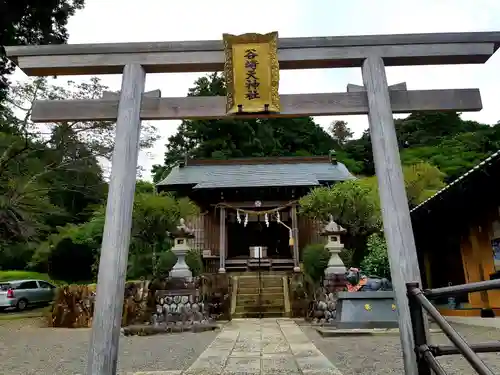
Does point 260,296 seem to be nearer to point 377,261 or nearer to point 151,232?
point 377,261

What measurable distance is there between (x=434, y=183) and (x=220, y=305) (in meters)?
10.7

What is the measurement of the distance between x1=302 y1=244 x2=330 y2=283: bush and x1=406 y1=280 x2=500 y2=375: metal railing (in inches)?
406

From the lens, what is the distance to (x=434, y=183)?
1697 cm

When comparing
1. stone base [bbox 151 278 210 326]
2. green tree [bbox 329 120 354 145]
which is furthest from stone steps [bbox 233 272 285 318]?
green tree [bbox 329 120 354 145]

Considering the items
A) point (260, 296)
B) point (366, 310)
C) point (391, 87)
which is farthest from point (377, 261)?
point (391, 87)

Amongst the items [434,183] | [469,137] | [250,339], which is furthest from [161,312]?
[469,137]

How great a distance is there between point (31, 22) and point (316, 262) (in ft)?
35.3

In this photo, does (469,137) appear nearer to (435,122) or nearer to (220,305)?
(435,122)

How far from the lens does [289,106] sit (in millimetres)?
4516

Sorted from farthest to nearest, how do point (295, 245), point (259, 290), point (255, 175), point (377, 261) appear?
1. point (255, 175)
2. point (295, 245)
3. point (259, 290)
4. point (377, 261)

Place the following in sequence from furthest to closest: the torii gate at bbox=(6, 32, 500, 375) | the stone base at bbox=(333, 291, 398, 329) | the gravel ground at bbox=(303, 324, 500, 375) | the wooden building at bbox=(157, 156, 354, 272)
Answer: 1. the wooden building at bbox=(157, 156, 354, 272)
2. the stone base at bbox=(333, 291, 398, 329)
3. the gravel ground at bbox=(303, 324, 500, 375)
4. the torii gate at bbox=(6, 32, 500, 375)

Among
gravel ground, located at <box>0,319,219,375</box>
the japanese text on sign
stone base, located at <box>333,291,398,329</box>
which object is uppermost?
the japanese text on sign

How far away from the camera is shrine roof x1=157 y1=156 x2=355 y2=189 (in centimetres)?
1728

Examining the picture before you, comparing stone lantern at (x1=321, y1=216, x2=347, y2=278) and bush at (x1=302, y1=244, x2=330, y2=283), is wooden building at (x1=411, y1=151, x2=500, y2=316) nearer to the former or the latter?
stone lantern at (x1=321, y1=216, x2=347, y2=278)
